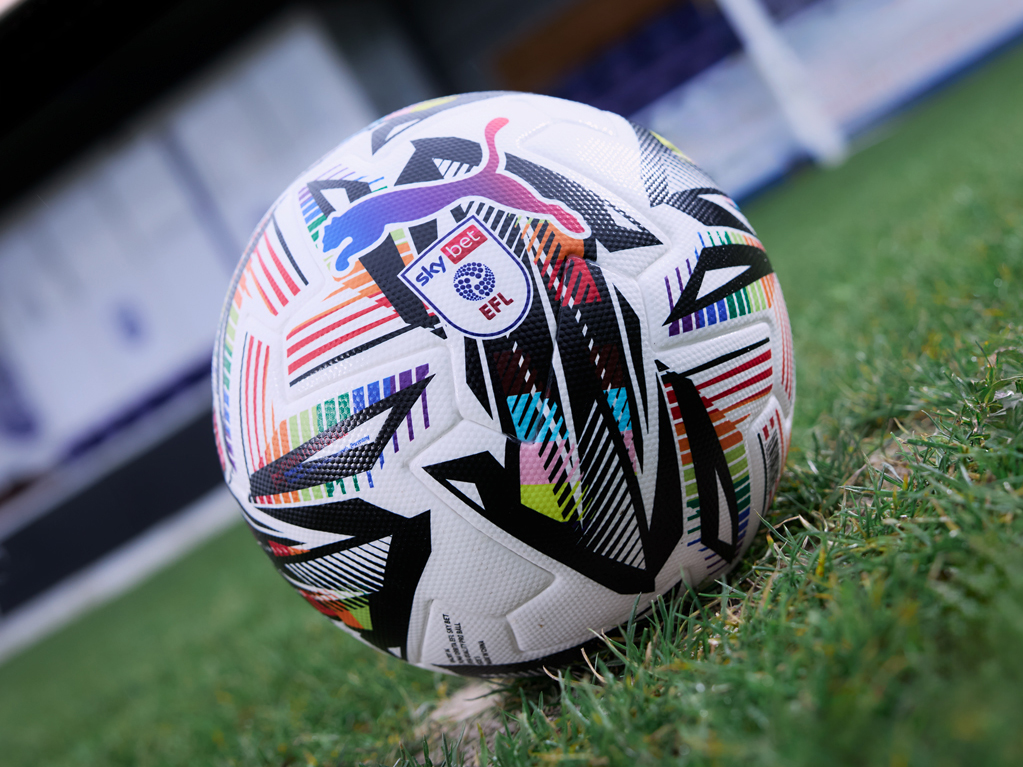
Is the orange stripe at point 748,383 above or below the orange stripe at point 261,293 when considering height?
below

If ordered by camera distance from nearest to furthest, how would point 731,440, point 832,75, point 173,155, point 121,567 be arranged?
point 731,440 < point 121,567 < point 173,155 < point 832,75

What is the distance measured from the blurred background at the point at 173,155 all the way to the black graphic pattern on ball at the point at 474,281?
829 centimetres

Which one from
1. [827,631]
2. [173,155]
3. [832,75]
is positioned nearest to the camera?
[827,631]

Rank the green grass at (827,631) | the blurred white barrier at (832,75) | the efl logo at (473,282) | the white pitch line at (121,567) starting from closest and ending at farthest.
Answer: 1. the green grass at (827,631)
2. the efl logo at (473,282)
3. the white pitch line at (121,567)
4. the blurred white barrier at (832,75)

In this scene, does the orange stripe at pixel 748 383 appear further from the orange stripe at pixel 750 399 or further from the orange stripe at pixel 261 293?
the orange stripe at pixel 261 293

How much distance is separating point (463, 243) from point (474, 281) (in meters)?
0.07

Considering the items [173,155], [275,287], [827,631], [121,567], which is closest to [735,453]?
[827,631]

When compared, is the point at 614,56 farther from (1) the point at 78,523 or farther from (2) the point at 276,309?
(2) the point at 276,309

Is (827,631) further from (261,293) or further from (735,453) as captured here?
(261,293)

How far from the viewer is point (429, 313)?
4.04 feet

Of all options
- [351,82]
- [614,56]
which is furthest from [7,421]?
[614,56]

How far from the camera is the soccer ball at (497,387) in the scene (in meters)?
1.23

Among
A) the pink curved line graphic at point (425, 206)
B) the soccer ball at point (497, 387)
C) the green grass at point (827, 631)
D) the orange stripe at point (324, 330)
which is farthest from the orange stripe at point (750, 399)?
the orange stripe at point (324, 330)

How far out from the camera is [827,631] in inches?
38.1
